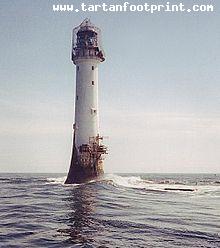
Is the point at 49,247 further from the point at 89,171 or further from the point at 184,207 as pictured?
the point at 89,171

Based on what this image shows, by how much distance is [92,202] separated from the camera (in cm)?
2292

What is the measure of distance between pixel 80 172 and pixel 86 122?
5.84m

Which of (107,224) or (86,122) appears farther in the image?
(86,122)

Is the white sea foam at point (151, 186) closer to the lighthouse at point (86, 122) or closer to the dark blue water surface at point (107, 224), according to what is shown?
the lighthouse at point (86, 122)

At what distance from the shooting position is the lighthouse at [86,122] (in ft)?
131

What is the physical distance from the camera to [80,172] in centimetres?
4016

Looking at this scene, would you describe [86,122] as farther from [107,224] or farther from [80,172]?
[107,224]

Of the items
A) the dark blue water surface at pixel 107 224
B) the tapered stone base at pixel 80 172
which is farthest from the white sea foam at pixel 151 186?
the dark blue water surface at pixel 107 224

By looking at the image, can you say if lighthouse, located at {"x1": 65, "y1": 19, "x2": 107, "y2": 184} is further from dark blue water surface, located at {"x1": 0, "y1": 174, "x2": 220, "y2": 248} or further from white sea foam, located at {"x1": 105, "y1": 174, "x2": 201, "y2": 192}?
dark blue water surface, located at {"x1": 0, "y1": 174, "x2": 220, "y2": 248}

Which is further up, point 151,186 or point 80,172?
point 80,172

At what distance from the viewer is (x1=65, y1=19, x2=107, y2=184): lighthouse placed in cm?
4003

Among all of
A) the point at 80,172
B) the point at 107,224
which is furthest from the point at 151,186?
the point at 107,224

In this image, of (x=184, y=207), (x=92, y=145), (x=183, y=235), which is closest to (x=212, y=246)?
(x=183, y=235)

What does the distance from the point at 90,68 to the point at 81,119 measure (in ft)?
20.4
